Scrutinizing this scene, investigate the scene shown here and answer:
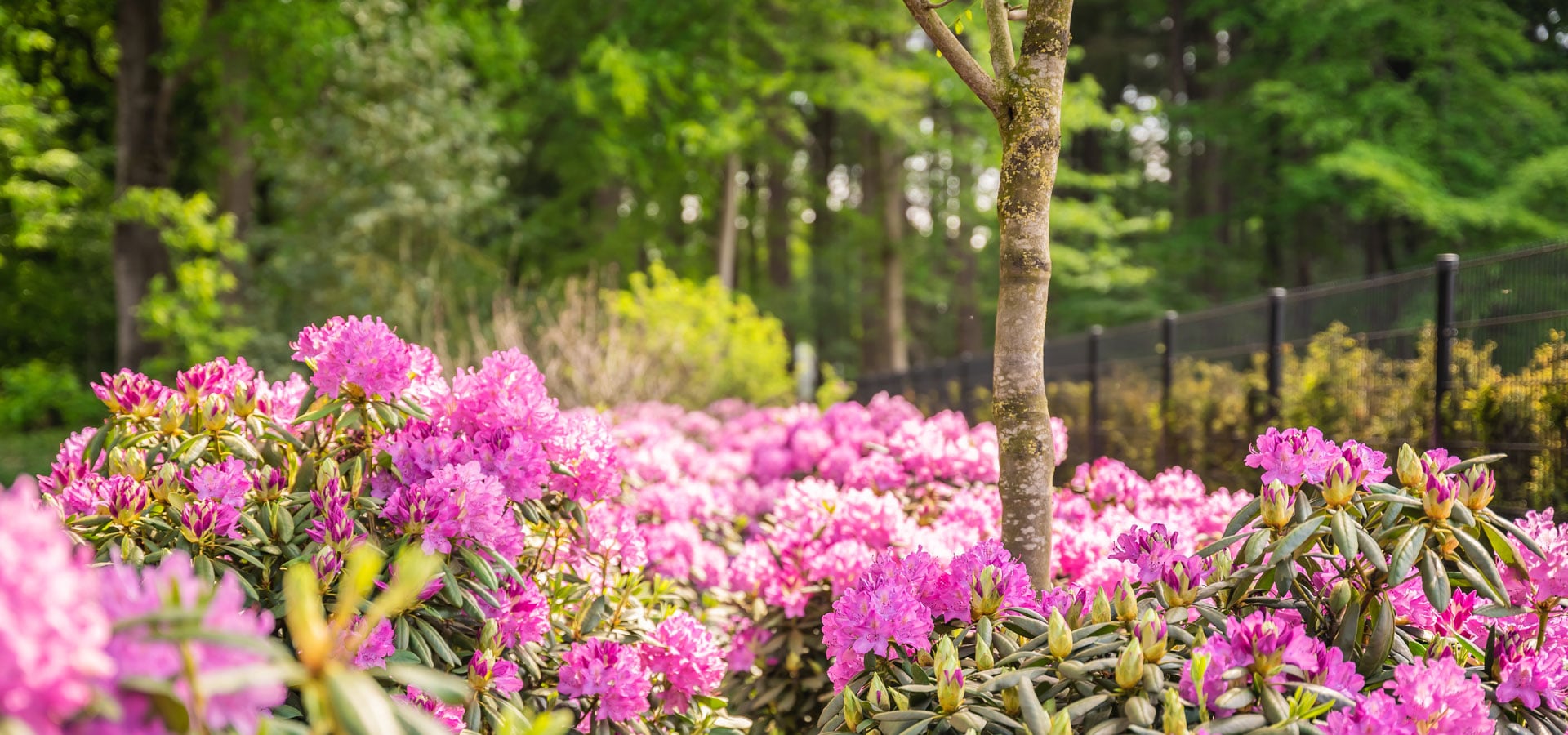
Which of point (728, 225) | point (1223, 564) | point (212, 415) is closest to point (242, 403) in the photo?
point (212, 415)

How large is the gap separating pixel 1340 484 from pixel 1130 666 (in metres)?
0.48

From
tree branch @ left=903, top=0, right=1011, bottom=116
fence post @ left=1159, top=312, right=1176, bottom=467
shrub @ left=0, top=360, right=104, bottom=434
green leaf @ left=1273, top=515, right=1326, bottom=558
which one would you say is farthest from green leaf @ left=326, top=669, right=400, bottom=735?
shrub @ left=0, top=360, right=104, bottom=434

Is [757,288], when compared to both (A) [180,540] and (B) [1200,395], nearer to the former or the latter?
(B) [1200,395]

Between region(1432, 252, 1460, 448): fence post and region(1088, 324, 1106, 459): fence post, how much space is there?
3175mm

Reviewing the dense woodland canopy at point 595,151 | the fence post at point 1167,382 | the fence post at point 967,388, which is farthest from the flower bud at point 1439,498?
the dense woodland canopy at point 595,151

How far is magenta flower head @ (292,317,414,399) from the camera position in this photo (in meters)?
2.10

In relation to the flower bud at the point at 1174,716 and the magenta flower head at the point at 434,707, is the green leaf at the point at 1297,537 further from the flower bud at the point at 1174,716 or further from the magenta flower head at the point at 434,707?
the magenta flower head at the point at 434,707

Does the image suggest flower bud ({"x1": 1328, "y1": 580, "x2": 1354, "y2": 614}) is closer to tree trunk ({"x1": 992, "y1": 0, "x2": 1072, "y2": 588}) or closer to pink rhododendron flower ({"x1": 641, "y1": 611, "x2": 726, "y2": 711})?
tree trunk ({"x1": 992, "y1": 0, "x2": 1072, "y2": 588})

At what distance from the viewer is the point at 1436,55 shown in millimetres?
16578

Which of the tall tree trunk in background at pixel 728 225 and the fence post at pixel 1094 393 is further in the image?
the tall tree trunk in background at pixel 728 225

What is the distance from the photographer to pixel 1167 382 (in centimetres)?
671

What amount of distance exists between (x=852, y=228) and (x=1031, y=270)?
18.5m

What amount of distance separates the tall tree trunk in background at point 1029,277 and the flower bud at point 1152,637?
0.69 meters

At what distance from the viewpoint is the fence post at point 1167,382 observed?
21.7ft
